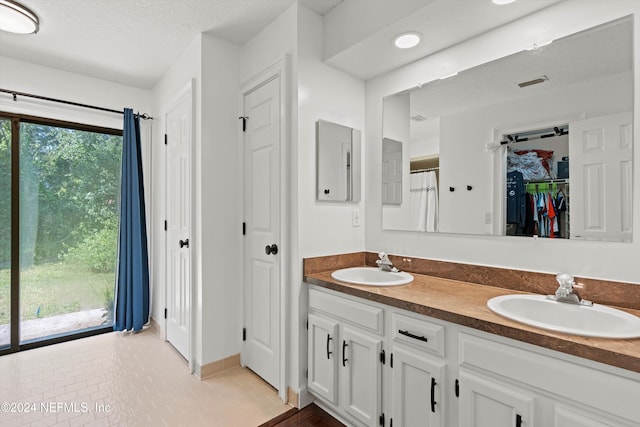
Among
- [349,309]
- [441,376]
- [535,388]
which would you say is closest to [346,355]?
[349,309]

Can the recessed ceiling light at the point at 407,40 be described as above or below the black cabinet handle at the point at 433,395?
above

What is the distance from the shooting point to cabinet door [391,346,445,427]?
1.33m

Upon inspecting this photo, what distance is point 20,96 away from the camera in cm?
269

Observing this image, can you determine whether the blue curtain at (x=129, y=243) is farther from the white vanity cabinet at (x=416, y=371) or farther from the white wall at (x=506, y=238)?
the white vanity cabinet at (x=416, y=371)

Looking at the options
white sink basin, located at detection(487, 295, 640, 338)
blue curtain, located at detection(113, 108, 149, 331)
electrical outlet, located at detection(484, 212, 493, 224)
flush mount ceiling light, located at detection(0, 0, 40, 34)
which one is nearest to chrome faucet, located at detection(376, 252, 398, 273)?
electrical outlet, located at detection(484, 212, 493, 224)

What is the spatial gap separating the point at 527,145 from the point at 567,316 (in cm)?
84

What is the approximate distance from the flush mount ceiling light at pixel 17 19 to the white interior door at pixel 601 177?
3.21 meters

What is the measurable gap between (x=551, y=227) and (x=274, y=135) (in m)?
1.66

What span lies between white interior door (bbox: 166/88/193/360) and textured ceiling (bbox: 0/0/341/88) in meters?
0.43

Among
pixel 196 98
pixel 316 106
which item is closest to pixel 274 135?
pixel 316 106

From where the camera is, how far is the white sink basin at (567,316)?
3.54 ft

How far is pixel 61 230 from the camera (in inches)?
117

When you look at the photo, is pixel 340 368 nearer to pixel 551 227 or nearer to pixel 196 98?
pixel 551 227

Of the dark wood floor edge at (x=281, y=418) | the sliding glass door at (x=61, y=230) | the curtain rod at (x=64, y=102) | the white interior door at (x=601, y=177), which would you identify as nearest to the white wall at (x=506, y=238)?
the white interior door at (x=601, y=177)
